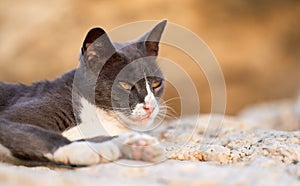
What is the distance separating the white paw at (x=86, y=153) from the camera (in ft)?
6.87

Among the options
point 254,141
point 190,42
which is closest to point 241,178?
point 254,141

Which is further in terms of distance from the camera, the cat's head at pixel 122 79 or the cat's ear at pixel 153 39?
the cat's ear at pixel 153 39

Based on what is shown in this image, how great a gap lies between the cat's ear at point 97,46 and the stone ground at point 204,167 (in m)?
0.69

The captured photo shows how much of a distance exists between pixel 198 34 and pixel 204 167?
6.95 m

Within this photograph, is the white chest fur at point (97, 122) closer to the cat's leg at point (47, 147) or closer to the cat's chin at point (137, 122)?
the cat's chin at point (137, 122)

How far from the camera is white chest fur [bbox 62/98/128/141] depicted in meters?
2.69

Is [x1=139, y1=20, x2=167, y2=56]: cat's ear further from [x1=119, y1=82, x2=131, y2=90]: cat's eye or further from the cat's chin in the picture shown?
the cat's chin

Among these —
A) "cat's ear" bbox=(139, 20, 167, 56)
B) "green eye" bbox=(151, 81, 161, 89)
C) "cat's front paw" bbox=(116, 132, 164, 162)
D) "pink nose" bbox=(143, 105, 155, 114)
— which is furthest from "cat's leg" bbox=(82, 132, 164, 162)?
"cat's ear" bbox=(139, 20, 167, 56)

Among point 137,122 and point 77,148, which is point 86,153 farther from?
point 137,122

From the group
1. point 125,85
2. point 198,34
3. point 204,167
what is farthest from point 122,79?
point 198,34

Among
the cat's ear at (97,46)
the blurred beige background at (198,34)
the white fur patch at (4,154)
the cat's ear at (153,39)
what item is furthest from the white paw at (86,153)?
the blurred beige background at (198,34)

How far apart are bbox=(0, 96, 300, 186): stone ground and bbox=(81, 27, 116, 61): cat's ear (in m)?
0.69

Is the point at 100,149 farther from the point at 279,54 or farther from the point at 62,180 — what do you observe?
the point at 279,54

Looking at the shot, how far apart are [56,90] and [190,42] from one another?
526 cm
